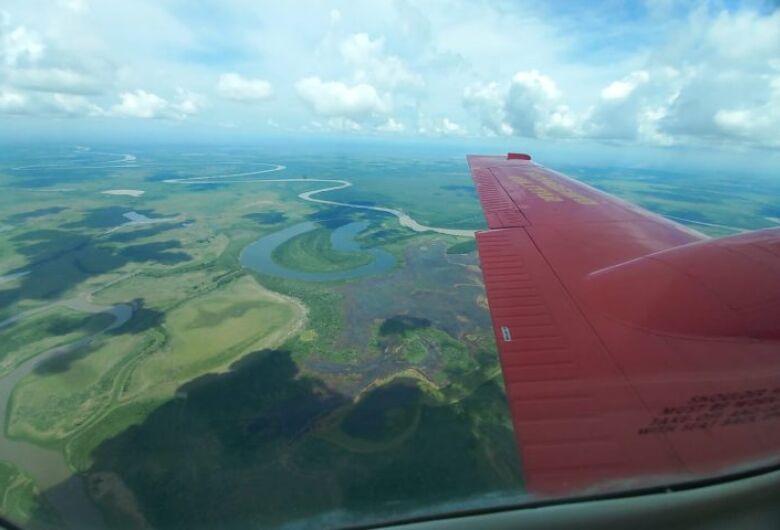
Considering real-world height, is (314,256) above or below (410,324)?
below

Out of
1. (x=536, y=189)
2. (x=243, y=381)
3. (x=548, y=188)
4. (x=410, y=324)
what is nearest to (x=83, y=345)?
(x=243, y=381)

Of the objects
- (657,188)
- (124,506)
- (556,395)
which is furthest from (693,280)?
(657,188)

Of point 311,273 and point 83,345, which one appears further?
point 311,273

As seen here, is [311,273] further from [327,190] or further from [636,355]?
[327,190]

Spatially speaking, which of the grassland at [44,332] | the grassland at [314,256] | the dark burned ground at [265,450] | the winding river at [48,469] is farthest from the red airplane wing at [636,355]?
the grassland at [314,256]

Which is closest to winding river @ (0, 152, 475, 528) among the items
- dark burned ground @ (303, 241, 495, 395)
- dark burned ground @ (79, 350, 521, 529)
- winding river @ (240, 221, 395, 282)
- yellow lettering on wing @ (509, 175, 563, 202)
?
winding river @ (240, 221, 395, 282)

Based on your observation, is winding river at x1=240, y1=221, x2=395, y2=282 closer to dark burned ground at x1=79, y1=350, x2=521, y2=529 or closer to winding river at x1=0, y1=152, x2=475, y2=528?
winding river at x1=0, y1=152, x2=475, y2=528

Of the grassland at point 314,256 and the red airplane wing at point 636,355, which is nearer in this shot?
the red airplane wing at point 636,355

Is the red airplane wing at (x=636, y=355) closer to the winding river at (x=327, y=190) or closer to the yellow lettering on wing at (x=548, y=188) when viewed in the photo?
the yellow lettering on wing at (x=548, y=188)
